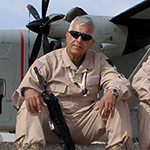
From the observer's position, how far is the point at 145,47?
8.11 metres

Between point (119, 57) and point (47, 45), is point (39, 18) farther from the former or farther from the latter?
point (119, 57)

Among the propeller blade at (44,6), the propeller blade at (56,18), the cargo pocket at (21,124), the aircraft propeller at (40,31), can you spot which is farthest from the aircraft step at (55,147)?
the propeller blade at (44,6)

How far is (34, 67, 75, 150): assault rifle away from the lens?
9.52ft

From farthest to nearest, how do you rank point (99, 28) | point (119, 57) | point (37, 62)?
point (119, 57) < point (99, 28) < point (37, 62)

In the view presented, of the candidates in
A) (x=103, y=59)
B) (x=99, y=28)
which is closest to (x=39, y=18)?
(x=99, y=28)

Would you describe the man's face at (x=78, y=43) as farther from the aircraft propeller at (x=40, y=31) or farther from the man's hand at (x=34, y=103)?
the aircraft propeller at (x=40, y=31)

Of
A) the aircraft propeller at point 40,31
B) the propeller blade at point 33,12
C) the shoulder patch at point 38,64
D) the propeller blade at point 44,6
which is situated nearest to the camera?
the shoulder patch at point 38,64

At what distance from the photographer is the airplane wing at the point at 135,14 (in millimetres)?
6787

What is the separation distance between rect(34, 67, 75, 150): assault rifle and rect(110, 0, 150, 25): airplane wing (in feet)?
14.8

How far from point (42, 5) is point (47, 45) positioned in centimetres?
131

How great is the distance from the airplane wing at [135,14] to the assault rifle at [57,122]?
4.52m

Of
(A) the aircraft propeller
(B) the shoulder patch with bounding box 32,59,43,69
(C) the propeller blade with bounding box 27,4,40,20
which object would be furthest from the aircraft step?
(C) the propeller blade with bounding box 27,4,40,20

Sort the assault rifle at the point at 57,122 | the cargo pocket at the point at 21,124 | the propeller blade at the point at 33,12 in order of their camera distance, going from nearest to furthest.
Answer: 1. the cargo pocket at the point at 21,124
2. the assault rifle at the point at 57,122
3. the propeller blade at the point at 33,12

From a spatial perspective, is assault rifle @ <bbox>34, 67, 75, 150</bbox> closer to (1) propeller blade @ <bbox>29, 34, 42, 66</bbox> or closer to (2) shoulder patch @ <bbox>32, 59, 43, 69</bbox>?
(2) shoulder patch @ <bbox>32, 59, 43, 69</bbox>
